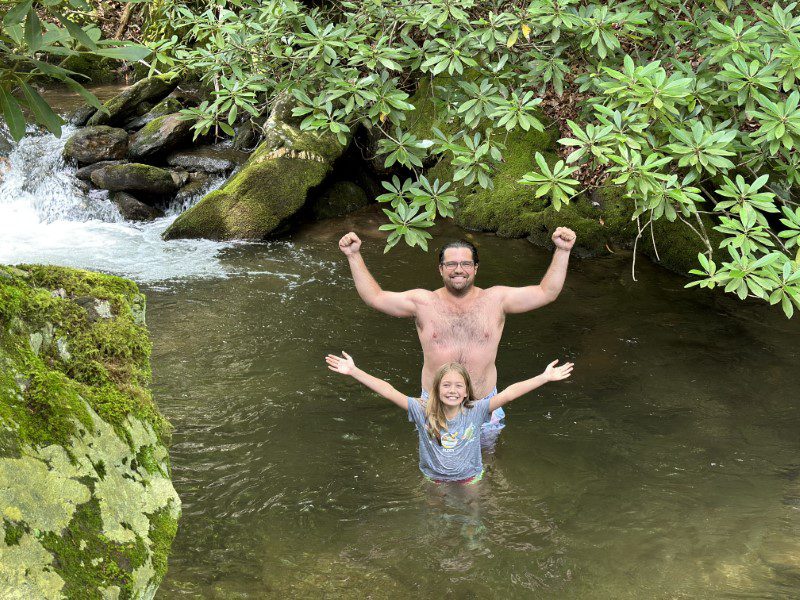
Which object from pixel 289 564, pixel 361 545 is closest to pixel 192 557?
pixel 289 564

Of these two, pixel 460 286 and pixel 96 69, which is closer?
pixel 460 286

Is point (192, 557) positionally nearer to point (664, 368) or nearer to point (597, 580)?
point (597, 580)

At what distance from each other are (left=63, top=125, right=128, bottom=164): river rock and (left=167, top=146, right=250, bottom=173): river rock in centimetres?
90

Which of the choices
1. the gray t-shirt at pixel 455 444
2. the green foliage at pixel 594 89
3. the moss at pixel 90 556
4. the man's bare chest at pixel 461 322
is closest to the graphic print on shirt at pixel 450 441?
the gray t-shirt at pixel 455 444

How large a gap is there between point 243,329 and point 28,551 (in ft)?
20.1

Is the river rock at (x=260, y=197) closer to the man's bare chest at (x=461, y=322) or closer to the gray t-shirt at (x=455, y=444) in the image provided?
the man's bare chest at (x=461, y=322)

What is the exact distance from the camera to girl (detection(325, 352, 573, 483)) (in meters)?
4.73

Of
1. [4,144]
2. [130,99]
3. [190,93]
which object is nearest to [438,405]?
[4,144]

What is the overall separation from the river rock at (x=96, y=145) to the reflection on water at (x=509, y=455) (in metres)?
5.14

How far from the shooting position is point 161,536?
110 inches

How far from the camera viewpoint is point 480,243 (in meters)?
11.0

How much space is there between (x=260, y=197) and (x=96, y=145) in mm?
3777

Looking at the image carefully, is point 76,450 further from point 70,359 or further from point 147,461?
point 70,359

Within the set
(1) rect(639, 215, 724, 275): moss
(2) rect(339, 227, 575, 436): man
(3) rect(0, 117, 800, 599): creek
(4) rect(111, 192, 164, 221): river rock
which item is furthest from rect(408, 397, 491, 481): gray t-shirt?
(4) rect(111, 192, 164, 221): river rock
